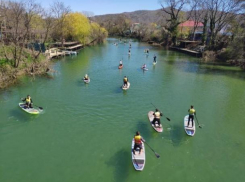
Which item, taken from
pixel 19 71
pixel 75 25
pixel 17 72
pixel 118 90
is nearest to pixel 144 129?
pixel 118 90

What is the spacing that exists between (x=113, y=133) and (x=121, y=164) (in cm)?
408

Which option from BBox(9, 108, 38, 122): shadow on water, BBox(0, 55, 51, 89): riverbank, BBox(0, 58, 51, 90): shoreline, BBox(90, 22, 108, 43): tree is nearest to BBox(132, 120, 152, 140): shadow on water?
BBox(9, 108, 38, 122): shadow on water

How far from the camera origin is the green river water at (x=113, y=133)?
524 inches

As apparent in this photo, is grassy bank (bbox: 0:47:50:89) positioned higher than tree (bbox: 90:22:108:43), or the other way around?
tree (bbox: 90:22:108:43)

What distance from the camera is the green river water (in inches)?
524

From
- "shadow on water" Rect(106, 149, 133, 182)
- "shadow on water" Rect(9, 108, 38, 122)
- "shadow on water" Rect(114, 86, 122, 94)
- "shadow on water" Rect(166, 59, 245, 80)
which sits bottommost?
"shadow on water" Rect(106, 149, 133, 182)

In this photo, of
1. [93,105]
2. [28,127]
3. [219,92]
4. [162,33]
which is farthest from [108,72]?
[162,33]

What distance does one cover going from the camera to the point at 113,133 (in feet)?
57.9

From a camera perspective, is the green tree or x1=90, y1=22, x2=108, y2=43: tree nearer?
the green tree

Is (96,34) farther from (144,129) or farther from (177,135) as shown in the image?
(177,135)

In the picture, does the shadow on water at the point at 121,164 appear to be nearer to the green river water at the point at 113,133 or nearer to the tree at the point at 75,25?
the green river water at the point at 113,133

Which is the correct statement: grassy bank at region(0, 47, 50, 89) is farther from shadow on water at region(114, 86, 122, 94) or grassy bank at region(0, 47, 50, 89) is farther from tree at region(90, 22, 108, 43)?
tree at region(90, 22, 108, 43)

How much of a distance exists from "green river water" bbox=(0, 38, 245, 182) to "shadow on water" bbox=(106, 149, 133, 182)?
61mm

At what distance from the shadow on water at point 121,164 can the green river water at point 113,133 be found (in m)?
0.06
